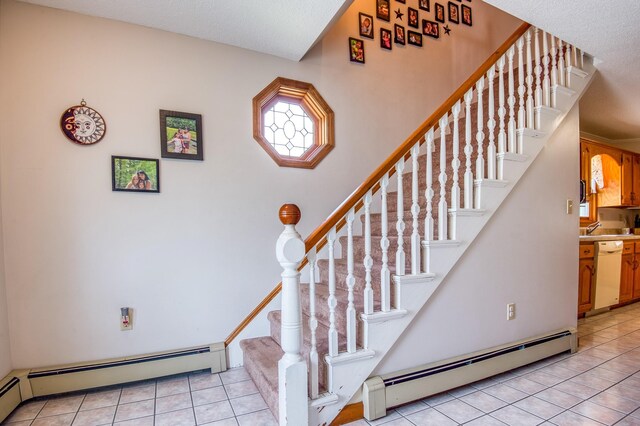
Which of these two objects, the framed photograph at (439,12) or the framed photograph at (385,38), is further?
the framed photograph at (439,12)

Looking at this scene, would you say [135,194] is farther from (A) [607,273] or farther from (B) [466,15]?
(A) [607,273]

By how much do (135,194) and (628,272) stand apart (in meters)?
6.03

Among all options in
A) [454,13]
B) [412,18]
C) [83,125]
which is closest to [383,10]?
[412,18]

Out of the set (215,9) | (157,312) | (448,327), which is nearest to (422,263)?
(448,327)

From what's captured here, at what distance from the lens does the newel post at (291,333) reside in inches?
63.2

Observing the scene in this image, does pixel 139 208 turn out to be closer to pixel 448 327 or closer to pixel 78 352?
pixel 78 352

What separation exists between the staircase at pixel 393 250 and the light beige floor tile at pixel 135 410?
0.67m

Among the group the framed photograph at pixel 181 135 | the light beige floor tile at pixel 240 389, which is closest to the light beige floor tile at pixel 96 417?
the light beige floor tile at pixel 240 389

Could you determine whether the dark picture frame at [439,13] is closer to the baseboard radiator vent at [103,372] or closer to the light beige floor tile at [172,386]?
the baseboard radiator vent at [103,372]

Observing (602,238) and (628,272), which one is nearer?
(602,238)

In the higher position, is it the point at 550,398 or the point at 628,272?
the point at 628,272

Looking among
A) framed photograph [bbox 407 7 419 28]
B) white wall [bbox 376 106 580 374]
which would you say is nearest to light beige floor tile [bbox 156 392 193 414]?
white wall [bbox 376 106 580 374]

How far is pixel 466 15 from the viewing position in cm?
394

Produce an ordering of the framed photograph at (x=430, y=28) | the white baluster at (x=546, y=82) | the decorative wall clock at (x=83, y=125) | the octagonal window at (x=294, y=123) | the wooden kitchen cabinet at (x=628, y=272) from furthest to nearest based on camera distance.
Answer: the wooden kitchen cabinet at (x=628, y=272), the framed photograph at (x=430, y=28), the octagonal window at (x=294, y=123), the white baluster at (x=546, y=82), the decorative wall clock at (x=83, y=125)
